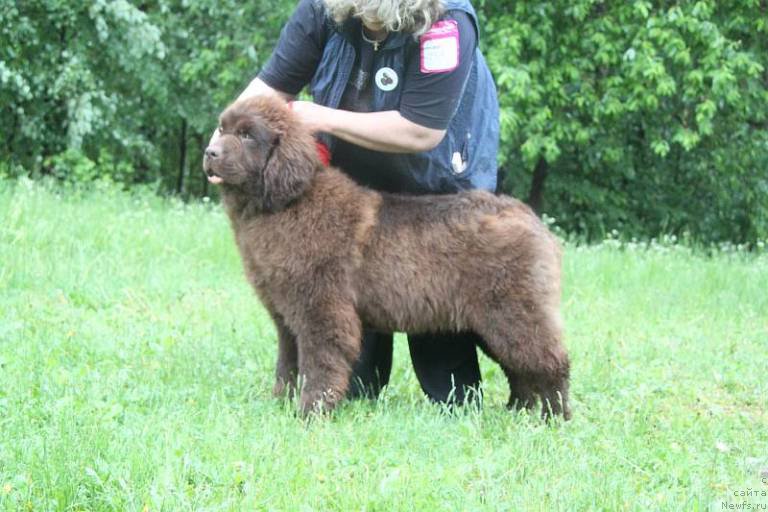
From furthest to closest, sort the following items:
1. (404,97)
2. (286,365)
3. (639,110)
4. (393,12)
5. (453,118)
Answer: (639,110) → (286,365) → (453,118) → (404,97) → (393,12)

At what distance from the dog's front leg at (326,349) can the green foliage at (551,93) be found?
8753mm

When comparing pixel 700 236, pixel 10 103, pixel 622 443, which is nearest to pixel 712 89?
pixel 700 236

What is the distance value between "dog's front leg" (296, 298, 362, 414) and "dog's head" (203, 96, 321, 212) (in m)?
0.59

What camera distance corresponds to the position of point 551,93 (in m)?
15.7

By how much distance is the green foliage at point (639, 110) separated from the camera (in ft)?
48.2

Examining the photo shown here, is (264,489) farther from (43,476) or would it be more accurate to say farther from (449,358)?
(449,358)

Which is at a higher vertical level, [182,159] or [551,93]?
[551,93]

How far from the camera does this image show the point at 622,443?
5.07 m

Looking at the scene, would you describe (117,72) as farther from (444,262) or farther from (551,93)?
(444,262)

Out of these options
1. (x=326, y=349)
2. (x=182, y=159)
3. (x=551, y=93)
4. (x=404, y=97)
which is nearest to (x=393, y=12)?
Answer: (x=404, y=97)

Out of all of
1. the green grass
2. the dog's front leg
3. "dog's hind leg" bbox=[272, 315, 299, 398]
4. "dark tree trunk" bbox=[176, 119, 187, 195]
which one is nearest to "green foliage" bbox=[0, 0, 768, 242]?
"dark tree trunk" bbox=[176, 119, 187, 195]

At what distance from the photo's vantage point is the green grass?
4.09m

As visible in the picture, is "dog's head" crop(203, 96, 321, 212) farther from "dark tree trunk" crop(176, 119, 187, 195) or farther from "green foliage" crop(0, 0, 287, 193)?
"dark tree trunk" crop(176, 119, 187, 195)

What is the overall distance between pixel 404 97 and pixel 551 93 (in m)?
10.8
